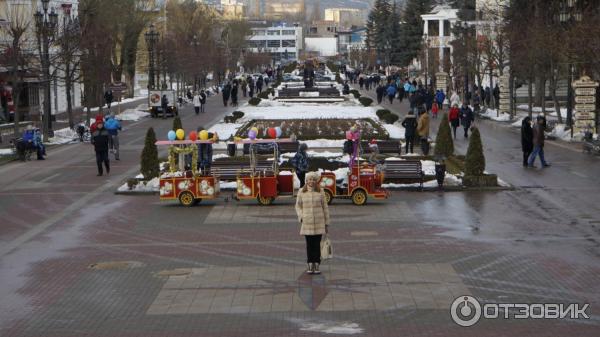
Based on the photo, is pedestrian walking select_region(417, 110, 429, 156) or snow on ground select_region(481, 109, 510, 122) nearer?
pedestrian walking select_region(417, 110, 429, 156)

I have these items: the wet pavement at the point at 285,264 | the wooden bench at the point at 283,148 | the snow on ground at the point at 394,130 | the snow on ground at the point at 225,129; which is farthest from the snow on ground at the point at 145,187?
the snow on ground at the point at 394,130

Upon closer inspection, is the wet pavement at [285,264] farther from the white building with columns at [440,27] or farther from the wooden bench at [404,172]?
the white building with columns at [440,27]

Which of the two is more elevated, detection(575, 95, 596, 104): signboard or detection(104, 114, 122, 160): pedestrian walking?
detection(575, 95, 596, 104): signboard

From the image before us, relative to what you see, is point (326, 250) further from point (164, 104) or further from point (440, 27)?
point (440, 27)

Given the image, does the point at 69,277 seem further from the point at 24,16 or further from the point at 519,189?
the point at 24,16

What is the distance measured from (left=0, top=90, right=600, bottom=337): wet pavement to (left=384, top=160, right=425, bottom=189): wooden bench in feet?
2.25

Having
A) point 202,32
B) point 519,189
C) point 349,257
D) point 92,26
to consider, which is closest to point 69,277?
point 349,257

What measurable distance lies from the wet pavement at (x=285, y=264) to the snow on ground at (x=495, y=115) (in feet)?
89.8

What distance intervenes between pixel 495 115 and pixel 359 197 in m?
34.5

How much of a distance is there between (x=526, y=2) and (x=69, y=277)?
48.4 m

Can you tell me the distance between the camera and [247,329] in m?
13.5

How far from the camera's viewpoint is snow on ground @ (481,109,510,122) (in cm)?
5541

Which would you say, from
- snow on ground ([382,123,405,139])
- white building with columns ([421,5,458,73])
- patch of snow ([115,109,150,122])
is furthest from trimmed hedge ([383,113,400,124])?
white building with columns ([421,5,458,73])

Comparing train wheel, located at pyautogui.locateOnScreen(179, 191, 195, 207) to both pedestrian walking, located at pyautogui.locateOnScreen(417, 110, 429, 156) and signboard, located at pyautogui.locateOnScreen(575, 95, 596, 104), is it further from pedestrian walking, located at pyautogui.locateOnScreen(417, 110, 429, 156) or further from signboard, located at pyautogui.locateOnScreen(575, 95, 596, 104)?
signboard, located at pyautogui.locateOnScreen(575, 95, 596, 104)
